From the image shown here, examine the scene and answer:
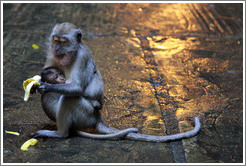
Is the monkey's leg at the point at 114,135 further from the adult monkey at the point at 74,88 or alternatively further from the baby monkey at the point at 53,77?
the baby monkey at the point at 53,77

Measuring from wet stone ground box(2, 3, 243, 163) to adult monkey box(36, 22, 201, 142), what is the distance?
136 millimetres

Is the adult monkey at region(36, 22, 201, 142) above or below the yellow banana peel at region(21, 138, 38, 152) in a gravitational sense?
above

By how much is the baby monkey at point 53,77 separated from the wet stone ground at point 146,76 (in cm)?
45

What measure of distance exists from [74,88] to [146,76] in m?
2.20

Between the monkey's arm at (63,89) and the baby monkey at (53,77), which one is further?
the baby monkey at (53,77)

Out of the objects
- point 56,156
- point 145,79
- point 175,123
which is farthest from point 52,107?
point 145,79

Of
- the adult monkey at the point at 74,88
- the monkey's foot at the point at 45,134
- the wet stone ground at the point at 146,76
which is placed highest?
the adult monkey at the point at 74,88

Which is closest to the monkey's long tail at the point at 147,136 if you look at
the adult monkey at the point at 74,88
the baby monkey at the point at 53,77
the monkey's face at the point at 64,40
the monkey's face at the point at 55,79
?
the adult monkey at the point at 74,88

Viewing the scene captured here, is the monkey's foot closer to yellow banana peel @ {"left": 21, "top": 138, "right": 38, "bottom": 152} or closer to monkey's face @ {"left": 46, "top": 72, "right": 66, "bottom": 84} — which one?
yellow banana peel @ {"left": 21, "top": 138, "right": 38, "bottom": 152}

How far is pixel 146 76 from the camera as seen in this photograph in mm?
5906

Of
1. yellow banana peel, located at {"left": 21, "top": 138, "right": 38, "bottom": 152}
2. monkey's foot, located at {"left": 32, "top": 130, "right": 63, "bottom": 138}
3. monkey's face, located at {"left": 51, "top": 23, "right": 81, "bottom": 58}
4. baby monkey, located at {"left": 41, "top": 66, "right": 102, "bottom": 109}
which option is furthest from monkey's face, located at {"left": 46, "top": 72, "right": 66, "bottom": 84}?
yellow banana peel, located at {"left": 21, "top": 138, "right": 38, "bottom": 152}

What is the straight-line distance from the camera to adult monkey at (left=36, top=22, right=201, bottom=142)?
3.92m

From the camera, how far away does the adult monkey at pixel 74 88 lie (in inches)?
154

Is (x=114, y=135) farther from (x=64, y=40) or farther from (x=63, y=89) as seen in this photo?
(x=64, y=40)
